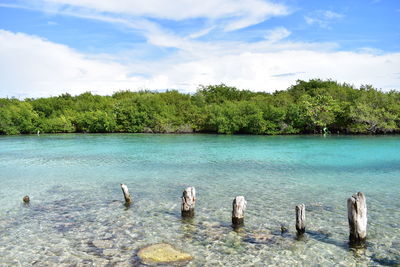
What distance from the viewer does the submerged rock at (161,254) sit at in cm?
906

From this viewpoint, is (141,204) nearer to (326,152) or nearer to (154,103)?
(326,152)

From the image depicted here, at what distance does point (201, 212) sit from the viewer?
13.2 m

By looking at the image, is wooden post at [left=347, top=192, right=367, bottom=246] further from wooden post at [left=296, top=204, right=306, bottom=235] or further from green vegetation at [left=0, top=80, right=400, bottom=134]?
green vegetation at [left=0, top=80, right=400, bottom=134]

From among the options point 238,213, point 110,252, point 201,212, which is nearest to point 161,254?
point 110,252

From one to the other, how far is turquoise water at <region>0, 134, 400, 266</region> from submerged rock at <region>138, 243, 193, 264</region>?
29 centimetres

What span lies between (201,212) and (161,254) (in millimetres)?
3975

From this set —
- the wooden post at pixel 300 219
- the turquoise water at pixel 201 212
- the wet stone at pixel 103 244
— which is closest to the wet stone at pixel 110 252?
the turquoise water at pixel 201 212

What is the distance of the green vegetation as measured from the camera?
170 feet

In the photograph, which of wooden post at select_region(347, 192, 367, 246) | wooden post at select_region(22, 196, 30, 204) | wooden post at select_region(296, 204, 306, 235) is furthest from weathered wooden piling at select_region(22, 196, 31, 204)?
wooden post at select_region(347, 192, 367, 246)

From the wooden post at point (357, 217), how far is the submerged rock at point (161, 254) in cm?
447

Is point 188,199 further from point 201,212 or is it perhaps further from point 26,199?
point 26,199

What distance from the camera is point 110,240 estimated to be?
10.5 m

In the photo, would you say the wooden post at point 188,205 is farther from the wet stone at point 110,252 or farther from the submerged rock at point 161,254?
the wet stone at point 110,252

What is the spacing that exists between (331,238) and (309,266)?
2.06 meters
